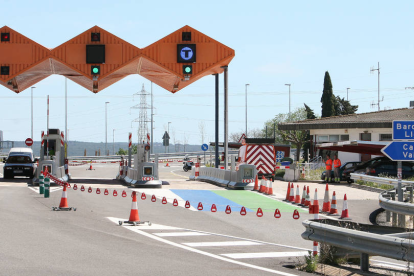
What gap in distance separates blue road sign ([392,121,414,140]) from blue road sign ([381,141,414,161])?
5.2 inches

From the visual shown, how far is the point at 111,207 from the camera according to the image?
18.6 metres

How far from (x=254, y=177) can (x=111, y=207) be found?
10222mm

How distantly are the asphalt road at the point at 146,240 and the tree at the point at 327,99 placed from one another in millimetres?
57305

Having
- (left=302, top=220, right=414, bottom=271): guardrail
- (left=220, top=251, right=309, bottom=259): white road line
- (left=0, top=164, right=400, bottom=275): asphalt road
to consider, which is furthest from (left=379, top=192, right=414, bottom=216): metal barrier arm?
(left=302, top=220, right=414, bottom=271): guardrail

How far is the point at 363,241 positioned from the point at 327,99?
6963cm

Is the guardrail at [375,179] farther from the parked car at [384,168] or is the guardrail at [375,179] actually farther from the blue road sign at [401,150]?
the blue road sign at [401,150]

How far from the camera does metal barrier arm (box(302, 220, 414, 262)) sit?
7938 millimetres

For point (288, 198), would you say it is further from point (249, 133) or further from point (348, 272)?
point (249, 133)

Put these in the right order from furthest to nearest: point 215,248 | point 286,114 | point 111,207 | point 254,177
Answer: point 286,114 < point 254,177 < point 111,207 < point 215,248

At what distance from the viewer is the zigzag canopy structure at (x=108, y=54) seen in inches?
1200

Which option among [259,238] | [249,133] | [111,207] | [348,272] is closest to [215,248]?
[259,238]

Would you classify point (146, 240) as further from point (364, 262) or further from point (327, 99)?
point (327, 99)

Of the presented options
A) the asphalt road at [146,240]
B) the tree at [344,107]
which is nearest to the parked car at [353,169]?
the asphalt road at [146,240]

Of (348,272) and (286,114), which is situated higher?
(286,114)
